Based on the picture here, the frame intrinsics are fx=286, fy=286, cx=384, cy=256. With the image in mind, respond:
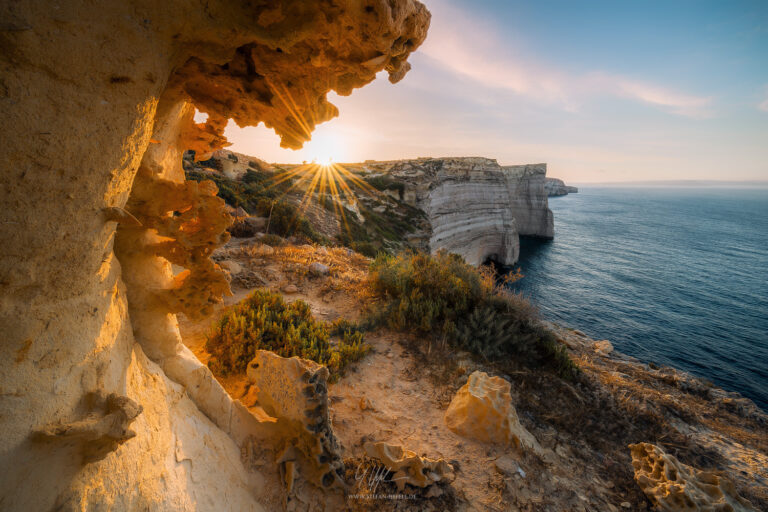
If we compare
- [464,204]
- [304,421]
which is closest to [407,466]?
[304,421]

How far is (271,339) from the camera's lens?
4.82 meters

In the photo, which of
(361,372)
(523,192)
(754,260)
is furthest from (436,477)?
(754,260)

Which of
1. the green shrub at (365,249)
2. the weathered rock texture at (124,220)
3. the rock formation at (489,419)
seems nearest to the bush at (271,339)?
the weathered rock texture at (124,220)

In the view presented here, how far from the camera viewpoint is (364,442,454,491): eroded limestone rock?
3.10m

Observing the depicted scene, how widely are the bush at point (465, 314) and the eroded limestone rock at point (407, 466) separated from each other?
2.94m

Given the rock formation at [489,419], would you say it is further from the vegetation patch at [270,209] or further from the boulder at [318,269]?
the vegetation patch at [270,209]

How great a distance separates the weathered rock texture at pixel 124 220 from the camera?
125 centimetres

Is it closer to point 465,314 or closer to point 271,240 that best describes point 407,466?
point 465,314

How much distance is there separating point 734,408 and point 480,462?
37.4 ft

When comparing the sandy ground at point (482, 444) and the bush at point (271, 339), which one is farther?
the bush at point (271, 339)

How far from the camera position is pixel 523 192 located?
4656 cm

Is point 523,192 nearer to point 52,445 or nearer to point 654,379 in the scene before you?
point 654,379

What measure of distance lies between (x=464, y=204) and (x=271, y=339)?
27.5 meters

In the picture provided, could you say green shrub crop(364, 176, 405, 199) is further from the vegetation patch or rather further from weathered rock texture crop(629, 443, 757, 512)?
weathered rock texture crop(629, 443, 757, 512)
